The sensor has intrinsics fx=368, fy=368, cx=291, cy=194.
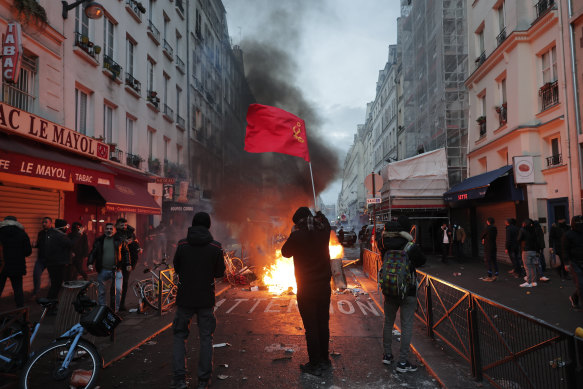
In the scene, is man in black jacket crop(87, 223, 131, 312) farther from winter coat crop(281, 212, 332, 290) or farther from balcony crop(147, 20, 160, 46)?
balcony crop(147, 20, 160, 46)

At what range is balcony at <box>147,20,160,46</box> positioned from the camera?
16391 mm

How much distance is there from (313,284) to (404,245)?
1.17 meters

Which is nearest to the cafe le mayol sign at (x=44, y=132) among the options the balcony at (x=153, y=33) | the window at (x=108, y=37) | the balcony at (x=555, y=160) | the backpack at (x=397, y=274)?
the window at (x=108, y=37)

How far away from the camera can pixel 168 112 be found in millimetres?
18797

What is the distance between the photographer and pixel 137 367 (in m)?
4.26

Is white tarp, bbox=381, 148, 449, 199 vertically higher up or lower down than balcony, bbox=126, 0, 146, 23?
lower down

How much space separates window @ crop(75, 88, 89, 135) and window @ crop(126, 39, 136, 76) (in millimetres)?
3437

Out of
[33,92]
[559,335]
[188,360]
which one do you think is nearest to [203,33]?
[33,92]

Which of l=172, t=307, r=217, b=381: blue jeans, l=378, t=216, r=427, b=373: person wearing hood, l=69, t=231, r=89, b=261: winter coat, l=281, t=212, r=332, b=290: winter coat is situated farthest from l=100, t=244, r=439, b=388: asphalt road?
l=69, t=231, r=89, b=261: winter coat

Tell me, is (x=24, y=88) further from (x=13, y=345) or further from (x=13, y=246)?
(x=13, y=345)

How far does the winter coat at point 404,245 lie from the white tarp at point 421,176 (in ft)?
44.7

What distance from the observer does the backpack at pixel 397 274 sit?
4.04m

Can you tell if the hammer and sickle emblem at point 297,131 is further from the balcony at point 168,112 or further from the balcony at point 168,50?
the balcony at point 168,50

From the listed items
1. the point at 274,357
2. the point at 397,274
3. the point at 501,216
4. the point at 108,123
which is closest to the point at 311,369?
the point at 274,357
